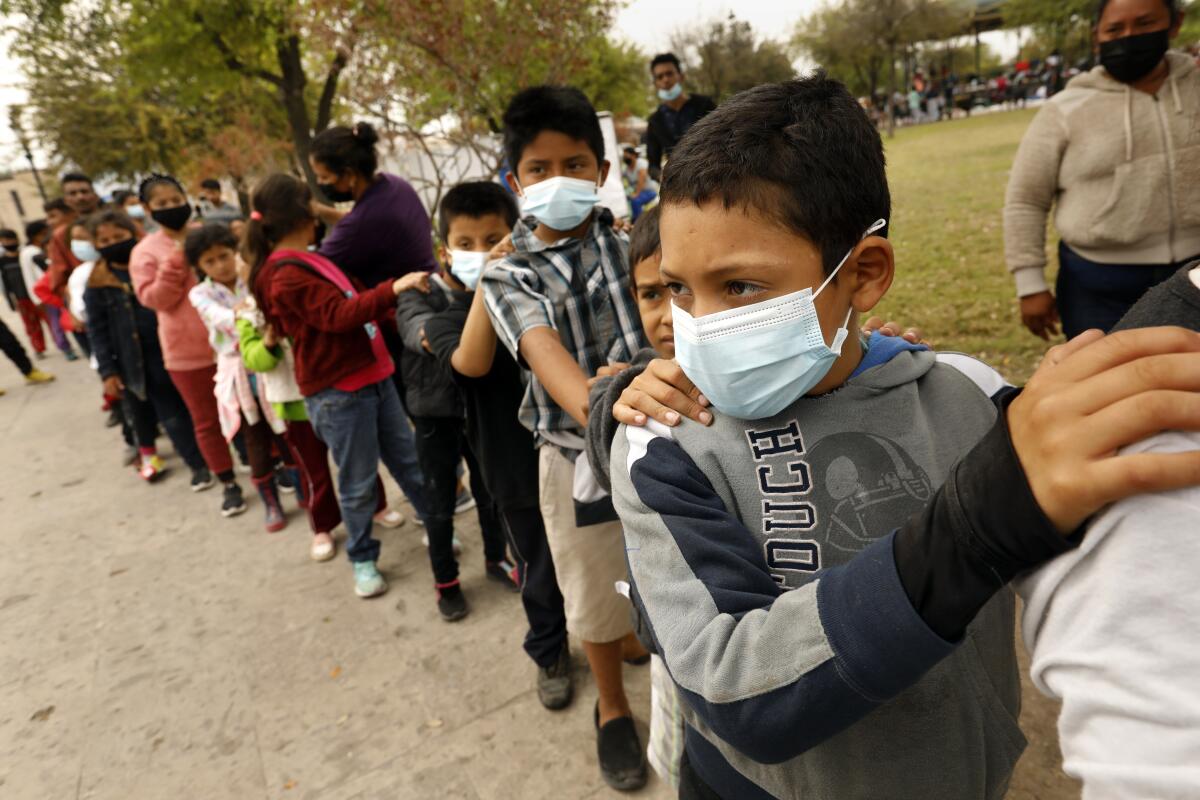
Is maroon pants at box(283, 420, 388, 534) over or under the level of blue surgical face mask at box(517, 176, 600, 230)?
under

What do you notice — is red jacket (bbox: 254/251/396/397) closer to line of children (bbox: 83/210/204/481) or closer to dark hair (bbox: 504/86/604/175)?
dark hair (bbox: 504/86/604/175)

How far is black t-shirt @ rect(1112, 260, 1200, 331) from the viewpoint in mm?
704

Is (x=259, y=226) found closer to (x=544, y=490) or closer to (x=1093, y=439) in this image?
(x=544, y=490)

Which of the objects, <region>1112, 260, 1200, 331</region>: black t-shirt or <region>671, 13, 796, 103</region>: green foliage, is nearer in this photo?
<region>1112, 260, 1200, 331</region>: black t-shirt

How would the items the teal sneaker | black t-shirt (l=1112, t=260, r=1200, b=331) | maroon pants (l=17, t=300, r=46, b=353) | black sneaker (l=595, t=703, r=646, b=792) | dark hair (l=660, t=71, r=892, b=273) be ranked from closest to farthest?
black t-shirt (l=1112, t=260, r=1200, b=331) < dark hair (l=660, t=71, r=892, b=273) < black sneaker (l=595, t=703, r=646, b=792) < the teal sneaker < maroon pants (l=17, t=300, r=46, b=353)

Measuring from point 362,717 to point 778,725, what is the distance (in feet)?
7.78

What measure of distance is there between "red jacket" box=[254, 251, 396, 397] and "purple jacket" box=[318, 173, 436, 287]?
141 millimetres

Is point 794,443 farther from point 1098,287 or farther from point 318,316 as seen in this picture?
point 318,316

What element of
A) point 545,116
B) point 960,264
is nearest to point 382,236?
point 545,116

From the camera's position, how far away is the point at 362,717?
2.69 m

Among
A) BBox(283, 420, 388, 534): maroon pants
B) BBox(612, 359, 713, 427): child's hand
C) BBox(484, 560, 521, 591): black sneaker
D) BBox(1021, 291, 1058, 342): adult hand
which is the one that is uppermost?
BBox(612, 359, 713, 427): child's hand

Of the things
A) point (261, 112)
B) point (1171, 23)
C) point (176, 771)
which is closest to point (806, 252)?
point (1171, 23)

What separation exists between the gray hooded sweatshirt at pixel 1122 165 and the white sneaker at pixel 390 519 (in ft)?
12.2

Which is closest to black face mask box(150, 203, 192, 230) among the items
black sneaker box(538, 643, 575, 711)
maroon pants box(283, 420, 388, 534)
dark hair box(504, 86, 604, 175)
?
maroon pants box(283, 420, 388, 534)
